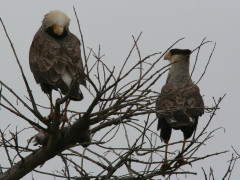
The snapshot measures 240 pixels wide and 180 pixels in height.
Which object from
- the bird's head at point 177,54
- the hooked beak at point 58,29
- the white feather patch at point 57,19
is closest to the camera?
the hooked beak at point 58,29

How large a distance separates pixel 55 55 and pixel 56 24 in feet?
2.86

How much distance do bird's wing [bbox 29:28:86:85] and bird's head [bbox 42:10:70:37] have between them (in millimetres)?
92

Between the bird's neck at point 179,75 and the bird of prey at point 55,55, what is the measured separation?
2.09 metres

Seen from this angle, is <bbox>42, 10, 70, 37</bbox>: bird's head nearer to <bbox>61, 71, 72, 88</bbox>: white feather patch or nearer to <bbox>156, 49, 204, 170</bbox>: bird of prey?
<bbox>61, 71, 72, 88</bbox>: white feather patch

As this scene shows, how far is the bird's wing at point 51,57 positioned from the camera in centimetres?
706

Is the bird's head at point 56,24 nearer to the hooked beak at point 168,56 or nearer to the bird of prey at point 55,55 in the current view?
the bird of prey at point 55,55

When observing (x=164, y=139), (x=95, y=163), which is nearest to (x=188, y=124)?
(x=164, y=139)

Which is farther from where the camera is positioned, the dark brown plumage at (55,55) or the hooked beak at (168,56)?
the hooked beak at (168,56)

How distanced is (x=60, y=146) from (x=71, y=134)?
174 millimetres

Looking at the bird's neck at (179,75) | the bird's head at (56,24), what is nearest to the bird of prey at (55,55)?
the bird's head at (56,24)

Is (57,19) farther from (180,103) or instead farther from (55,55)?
(180,103)

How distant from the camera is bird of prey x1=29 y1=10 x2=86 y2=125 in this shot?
6898 mm

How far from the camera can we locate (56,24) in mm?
8070

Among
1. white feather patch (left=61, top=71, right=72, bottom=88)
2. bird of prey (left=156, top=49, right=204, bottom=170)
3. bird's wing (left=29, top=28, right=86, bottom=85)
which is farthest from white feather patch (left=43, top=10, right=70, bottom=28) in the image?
bird of prey (left=156, top=49, right=204, bottom=170)
